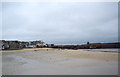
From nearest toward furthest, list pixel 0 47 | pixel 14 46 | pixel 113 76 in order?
pixel 113 76 → pixel 0 47 → pixel 14 46

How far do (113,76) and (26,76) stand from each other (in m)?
3.90

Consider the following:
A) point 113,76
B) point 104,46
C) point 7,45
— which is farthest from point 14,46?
point 113,76

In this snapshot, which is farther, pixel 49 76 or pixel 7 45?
pixel 7 45

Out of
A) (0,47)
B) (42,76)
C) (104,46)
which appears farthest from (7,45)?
(42,76)

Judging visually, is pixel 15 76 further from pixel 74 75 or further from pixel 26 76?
pixel 74 75

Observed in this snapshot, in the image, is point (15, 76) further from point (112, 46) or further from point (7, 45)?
point (7, 45)

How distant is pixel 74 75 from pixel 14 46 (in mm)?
40373

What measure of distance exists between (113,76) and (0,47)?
138 feet

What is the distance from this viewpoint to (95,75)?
3777 millimetres

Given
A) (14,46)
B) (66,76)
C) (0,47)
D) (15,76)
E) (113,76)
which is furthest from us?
(14,46)

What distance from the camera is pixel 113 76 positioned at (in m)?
3.58

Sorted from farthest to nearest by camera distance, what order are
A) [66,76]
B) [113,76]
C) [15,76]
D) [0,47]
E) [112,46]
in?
[0,47] → [112,46] → [15,76] → [66,76] → [113,76]

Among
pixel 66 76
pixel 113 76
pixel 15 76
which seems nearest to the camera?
pixel 113 76

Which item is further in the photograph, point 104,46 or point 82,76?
point 104,46
